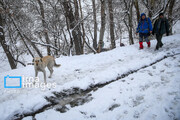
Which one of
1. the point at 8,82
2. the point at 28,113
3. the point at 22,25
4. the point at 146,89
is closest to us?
the point at 28,113

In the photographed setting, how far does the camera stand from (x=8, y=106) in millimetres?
2443

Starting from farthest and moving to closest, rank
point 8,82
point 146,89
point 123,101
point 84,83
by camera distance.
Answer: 1. point 8,82
2. point 84,83
3. point 146,89
4. point 123,101

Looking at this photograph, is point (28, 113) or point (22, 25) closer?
point (28, 113)

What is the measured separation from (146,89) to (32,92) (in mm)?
3580

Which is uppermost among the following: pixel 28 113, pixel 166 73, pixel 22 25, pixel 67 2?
pixel 67 2

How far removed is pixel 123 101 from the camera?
2.53 meters

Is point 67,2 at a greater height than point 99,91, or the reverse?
point 67,2

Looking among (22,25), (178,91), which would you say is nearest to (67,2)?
(22,25)

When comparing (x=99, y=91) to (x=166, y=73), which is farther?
(x=166, y=73)

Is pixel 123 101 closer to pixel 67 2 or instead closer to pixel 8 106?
pixel 8 106

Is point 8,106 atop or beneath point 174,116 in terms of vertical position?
atop

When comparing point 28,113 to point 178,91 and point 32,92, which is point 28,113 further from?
point 178,91

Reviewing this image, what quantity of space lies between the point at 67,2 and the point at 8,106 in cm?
757

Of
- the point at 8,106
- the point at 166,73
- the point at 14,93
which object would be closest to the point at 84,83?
the point at 8,106
